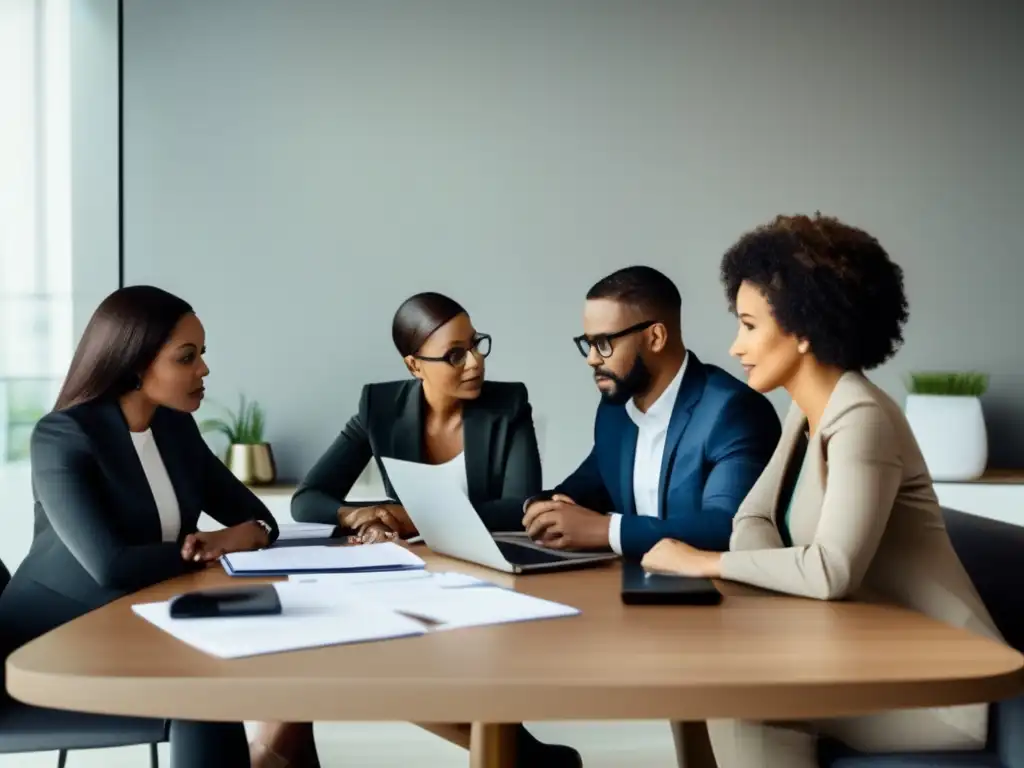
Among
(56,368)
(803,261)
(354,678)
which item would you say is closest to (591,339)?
(803,261)

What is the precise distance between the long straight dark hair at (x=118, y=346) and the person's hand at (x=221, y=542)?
0.43 meters

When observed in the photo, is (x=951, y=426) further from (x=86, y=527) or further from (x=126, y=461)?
(x=86, y=527)

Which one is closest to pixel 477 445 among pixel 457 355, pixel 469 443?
pixel 469 443

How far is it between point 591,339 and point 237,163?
7.30 ft

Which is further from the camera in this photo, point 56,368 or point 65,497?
point 56,368

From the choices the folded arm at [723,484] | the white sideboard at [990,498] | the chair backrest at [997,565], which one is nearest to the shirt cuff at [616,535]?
the folded arm at [723,484]

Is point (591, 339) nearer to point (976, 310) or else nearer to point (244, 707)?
point (244, 707)

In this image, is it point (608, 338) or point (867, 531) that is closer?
point (867, 531)

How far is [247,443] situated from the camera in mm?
4242

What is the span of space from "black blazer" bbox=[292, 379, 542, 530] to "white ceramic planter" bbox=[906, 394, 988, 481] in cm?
179

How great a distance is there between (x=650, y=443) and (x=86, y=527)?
1370 millimetres

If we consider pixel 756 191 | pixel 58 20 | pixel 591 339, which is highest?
pixel 58 20

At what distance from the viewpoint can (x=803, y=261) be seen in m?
1.91

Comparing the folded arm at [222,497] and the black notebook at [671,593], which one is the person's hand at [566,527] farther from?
the folded arm at [222,497]
